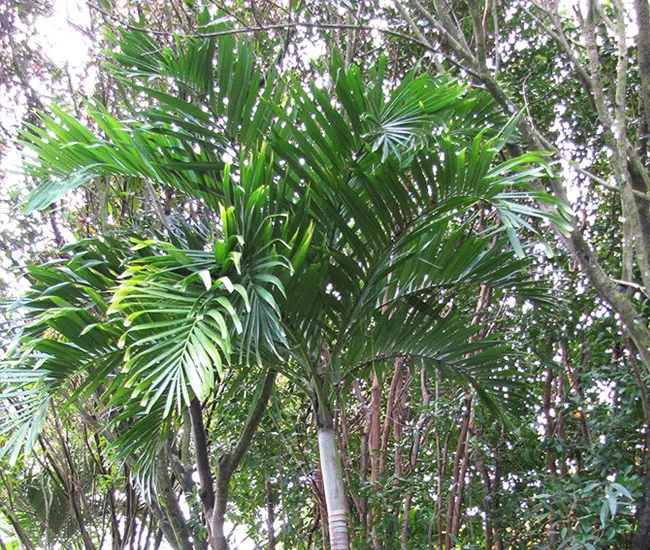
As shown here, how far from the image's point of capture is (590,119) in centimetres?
335

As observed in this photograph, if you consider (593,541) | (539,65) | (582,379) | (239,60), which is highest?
(539,65)

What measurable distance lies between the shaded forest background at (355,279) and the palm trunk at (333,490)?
3 cm

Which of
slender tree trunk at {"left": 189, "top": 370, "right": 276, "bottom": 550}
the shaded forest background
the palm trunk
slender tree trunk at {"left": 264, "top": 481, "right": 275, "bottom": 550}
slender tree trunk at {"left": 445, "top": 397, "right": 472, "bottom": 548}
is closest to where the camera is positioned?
the shaded forest background

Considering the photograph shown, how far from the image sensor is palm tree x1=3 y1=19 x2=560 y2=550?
185 centimetres

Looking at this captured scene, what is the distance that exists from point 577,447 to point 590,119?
65.5 inches

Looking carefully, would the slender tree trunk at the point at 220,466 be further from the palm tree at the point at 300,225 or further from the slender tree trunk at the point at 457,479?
the slender tree trunk at the point at 457,479

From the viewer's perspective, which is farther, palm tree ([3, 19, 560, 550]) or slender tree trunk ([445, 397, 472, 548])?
slender tree trunk ([445, 397, 472, 548])

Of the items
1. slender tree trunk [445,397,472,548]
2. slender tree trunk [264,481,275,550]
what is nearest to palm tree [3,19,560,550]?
slender tree trunk [445,397,472,548]

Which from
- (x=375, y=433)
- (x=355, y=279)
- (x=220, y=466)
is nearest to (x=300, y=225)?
(x=355, y=279)

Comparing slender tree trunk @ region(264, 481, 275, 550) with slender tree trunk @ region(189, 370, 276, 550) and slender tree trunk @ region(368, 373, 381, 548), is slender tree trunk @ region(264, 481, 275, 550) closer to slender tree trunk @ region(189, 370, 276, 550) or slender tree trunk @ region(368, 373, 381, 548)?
slender tree trunk @ region(368, 373, 381, 548)

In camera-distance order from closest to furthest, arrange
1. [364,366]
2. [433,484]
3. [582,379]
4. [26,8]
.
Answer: [364,366], [582,379], [433,484], [26,8]

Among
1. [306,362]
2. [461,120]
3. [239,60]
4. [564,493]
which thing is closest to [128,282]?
[306,362]

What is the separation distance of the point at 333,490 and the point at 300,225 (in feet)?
2.95

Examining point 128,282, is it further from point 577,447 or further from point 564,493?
point 577,447
